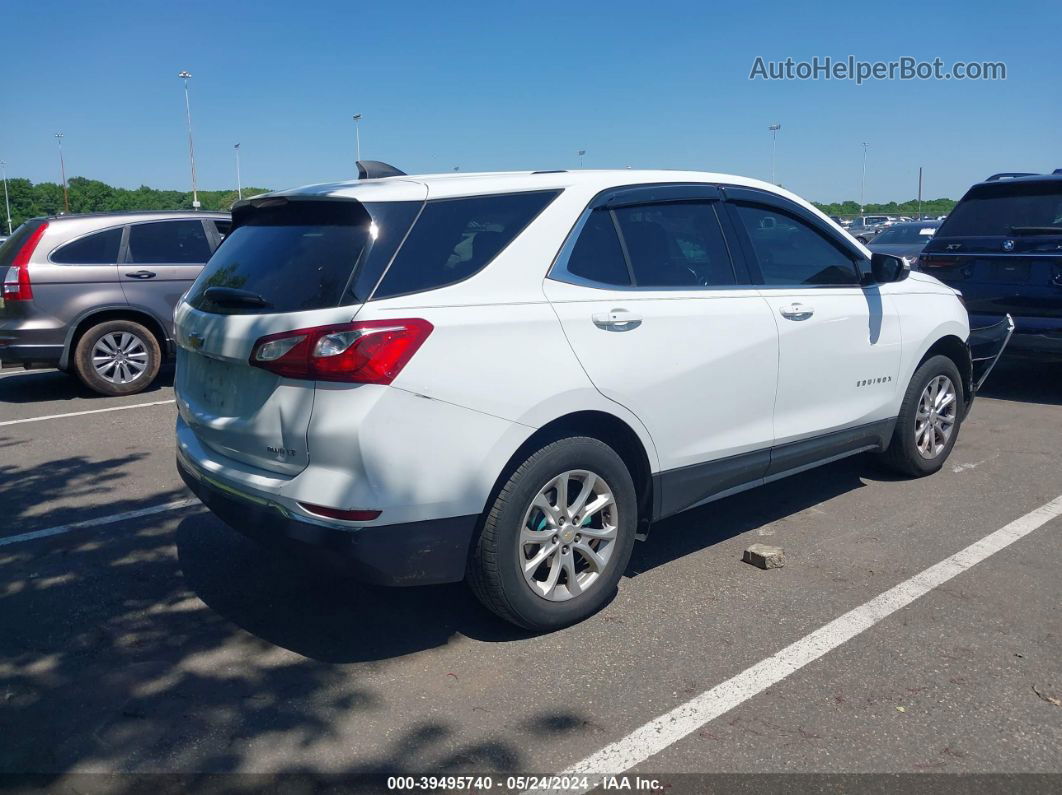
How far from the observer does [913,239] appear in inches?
731

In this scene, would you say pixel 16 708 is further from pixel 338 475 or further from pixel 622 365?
pixel 622 365

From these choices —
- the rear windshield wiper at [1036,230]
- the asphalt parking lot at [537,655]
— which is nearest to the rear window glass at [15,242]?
the asphalt parking lot at [537,655]

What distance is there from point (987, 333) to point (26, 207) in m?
83.3

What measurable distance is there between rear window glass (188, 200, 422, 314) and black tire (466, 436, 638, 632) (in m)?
0.93

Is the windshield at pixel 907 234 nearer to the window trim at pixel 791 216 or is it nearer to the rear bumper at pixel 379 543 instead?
the window trim at pixel 791 216

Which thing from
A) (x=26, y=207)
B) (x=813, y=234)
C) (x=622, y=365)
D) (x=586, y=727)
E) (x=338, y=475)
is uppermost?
(x=26, y=207)

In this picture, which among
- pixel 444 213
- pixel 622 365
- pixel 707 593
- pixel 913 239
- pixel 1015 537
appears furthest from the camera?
pixel 913 239

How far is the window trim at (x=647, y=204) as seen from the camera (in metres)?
3.76

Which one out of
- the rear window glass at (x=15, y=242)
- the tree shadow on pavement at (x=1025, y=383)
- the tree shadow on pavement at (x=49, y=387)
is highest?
the rear window glass at (x=15, y=242)

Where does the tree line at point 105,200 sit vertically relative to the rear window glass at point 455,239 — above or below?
above

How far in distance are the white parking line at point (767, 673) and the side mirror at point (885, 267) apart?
151cm

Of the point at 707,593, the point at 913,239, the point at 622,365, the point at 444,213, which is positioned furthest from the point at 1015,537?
the point at 913,239

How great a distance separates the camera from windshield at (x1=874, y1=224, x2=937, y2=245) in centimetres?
1844

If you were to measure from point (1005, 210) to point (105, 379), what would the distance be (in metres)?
8.44
